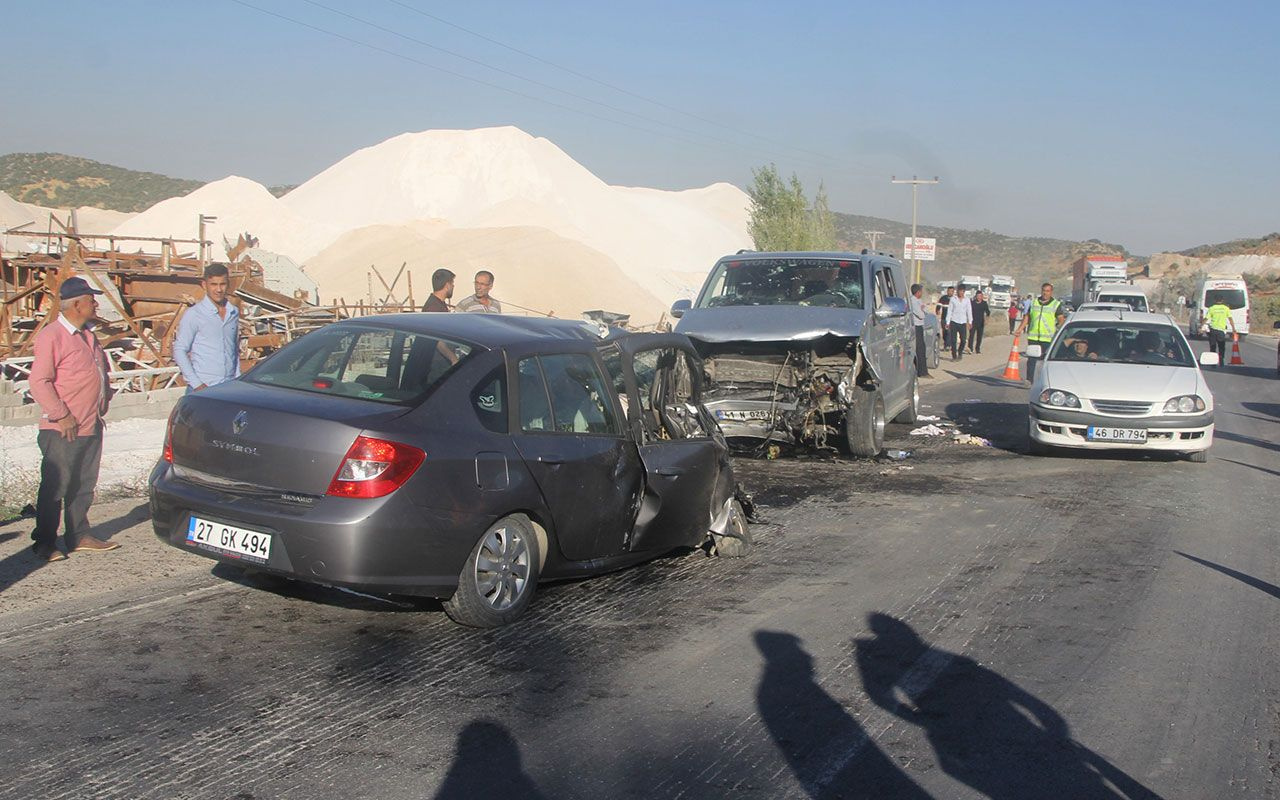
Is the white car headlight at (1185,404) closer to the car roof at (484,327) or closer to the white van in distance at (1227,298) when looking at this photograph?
the car roof at (484,327)

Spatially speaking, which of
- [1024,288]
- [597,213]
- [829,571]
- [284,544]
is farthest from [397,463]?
[1024,288]

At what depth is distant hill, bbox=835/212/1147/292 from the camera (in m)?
140

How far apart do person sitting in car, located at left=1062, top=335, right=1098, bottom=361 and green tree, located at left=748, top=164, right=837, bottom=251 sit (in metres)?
34.8

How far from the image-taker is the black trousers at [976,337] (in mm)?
31359

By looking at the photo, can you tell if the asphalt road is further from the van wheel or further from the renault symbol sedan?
the van wheel

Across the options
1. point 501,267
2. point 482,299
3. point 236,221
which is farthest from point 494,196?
point 482,299

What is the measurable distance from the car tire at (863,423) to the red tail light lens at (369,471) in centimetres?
750

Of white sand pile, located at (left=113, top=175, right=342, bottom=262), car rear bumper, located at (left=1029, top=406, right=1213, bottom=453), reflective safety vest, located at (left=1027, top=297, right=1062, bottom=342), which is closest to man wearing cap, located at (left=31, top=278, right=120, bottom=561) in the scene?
car rear bumper, located at (left=1029, top=406, right=1213, bottom=453)

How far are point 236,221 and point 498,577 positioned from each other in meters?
A: 56.8

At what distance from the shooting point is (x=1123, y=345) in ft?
44.5

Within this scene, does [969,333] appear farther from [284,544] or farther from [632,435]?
[284,544]

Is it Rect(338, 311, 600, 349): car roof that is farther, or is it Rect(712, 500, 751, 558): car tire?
Rect(712, 500, 751, 558): car tire

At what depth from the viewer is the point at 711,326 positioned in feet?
39.1

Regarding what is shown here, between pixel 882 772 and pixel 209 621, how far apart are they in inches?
135
